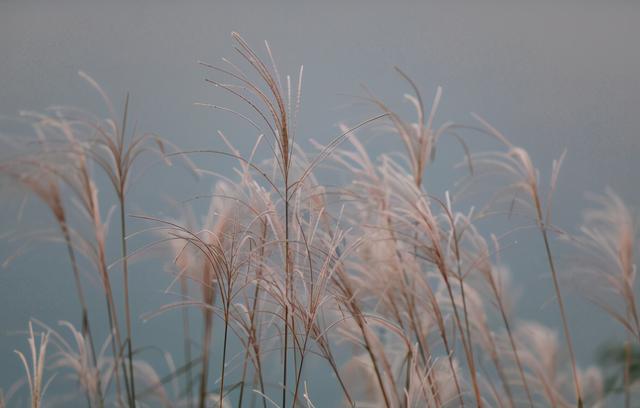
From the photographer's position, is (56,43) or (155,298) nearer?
(56,43)

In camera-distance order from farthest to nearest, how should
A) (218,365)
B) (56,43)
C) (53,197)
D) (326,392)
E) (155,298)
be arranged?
(326,392) < (155,298) < (218,365) < (56,43) < (53,197)

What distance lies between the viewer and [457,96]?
2402 mm

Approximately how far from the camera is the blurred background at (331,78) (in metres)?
2.11

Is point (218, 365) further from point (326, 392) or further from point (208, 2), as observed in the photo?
point (208, 2)

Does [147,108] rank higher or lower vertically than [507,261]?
higher

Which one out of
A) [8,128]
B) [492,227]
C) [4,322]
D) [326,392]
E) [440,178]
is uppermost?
[8,128]

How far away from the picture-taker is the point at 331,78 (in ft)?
7.44

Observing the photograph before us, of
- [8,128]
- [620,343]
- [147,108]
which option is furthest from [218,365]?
[620,343]

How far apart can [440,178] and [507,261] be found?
0.44m

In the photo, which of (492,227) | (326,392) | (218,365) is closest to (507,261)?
(492,227)

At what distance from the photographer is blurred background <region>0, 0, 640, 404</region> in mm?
2111

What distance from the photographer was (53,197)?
1128 mm

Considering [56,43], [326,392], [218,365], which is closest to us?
[56,43]

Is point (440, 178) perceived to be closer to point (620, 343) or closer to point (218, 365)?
point (620, 343)
